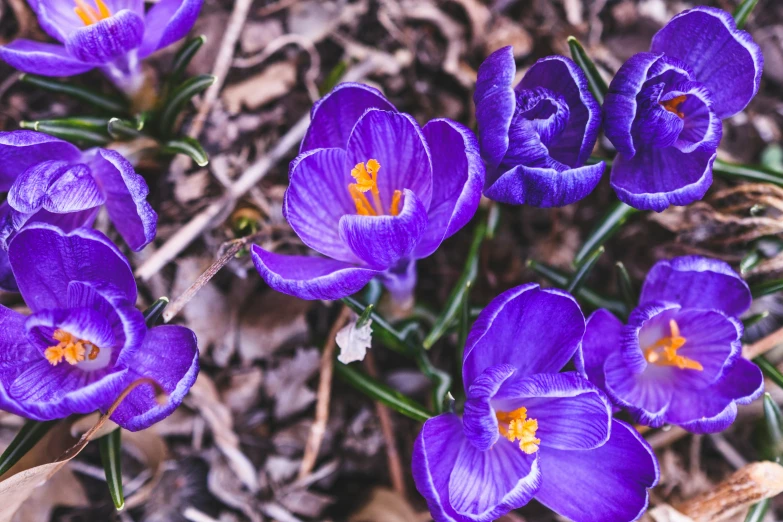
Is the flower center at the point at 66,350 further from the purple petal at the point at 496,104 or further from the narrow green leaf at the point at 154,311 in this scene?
the purple petal at the point at 496,104

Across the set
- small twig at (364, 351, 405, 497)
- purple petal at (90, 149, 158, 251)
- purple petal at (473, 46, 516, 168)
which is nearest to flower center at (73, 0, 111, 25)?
purple petal at (90, 149, 158, 251)

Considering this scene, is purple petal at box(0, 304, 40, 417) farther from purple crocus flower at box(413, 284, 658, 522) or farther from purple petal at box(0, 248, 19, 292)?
purple crocus flower at box(413, 284, 658, 522)

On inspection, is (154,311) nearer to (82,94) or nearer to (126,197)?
(126,197)

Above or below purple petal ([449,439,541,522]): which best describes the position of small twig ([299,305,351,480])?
below

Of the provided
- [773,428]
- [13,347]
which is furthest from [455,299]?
[13,347]

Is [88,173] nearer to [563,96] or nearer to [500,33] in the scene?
[563,96]
